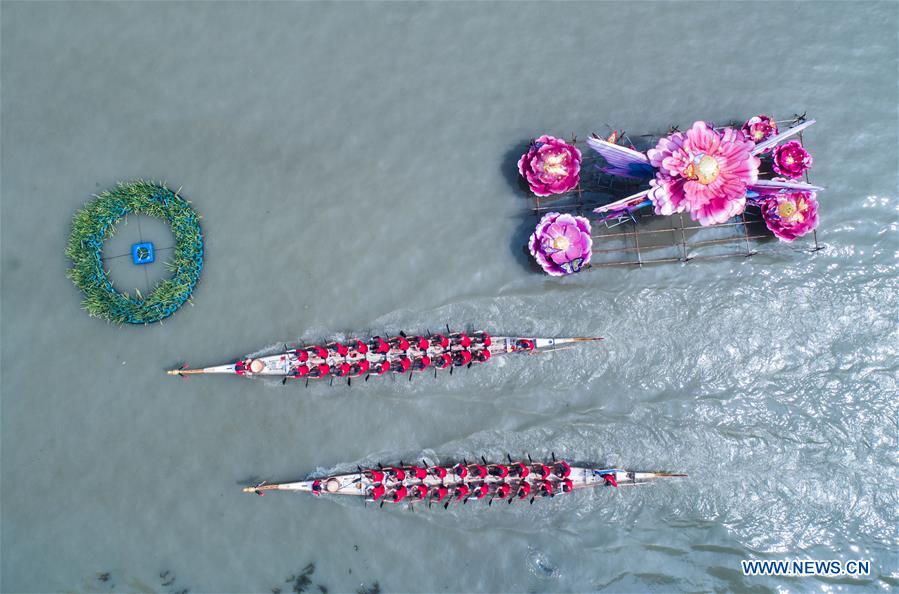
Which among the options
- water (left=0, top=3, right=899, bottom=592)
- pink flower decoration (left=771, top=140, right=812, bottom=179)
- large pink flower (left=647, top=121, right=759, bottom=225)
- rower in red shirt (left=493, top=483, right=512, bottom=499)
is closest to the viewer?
large pink flower (left=647, top=121, right=759, bottom=225)

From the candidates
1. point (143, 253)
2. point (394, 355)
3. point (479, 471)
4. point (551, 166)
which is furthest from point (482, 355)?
point (143, 253)

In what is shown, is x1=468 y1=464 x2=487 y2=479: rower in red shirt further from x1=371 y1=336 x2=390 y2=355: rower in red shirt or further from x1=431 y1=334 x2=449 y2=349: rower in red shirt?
x1=371 y1=336 x2=390 y2=355: rower in red shirt

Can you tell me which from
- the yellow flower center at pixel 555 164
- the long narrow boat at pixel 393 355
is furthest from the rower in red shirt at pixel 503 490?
the yellow flower center at pixel 555 164

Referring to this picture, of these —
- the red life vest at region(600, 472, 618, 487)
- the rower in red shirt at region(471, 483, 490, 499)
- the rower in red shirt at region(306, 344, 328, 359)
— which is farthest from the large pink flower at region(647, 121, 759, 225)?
the rower in red shirt at region(306, 344, 328, 359)

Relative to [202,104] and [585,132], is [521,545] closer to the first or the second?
[585,132]

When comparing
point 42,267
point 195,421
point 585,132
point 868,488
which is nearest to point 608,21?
point 585,132

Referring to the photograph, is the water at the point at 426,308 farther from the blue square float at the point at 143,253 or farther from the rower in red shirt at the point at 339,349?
the blue square float at the point at 143,253
